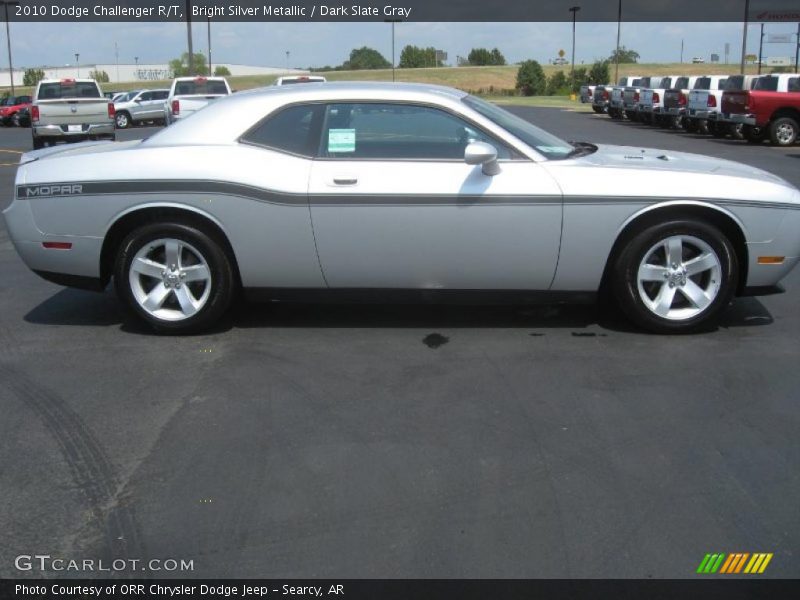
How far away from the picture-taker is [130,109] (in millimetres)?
36875

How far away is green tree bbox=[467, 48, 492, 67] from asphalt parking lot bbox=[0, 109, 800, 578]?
416 feet

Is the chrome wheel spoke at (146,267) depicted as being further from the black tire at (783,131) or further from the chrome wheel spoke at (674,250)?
the black tire at (783,131)

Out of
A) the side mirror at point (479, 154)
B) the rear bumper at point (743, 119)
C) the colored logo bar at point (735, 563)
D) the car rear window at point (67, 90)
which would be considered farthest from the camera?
the car rear window at point (67, 90)

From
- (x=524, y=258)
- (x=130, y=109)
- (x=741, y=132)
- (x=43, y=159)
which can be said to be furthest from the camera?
(x=130, y=109)

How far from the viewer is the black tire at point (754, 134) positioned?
21344 millimetres

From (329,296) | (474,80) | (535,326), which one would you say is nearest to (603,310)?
(535,326)

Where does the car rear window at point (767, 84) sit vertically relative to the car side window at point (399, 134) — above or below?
above

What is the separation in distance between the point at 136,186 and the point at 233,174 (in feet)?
2.03

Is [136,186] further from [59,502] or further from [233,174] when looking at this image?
A: [59,502]

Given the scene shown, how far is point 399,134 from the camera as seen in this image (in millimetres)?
5441

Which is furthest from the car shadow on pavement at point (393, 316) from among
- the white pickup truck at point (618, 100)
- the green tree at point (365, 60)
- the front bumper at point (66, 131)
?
the green tree at point (365, 60)

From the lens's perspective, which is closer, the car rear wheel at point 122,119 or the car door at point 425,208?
the car door at point 425,208

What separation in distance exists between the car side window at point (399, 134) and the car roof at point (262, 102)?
0.27 feet

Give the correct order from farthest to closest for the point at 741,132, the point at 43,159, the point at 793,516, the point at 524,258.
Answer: the point at 741,132 → the point at 43,159 → the point at 524,258 → the point at 793,516
